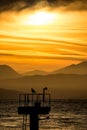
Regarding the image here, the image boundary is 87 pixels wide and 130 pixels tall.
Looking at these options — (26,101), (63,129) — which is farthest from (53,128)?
(26,101)

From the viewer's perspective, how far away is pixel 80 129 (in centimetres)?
9831

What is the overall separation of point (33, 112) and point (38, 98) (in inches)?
120

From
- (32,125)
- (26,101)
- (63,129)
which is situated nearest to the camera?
(32,125)

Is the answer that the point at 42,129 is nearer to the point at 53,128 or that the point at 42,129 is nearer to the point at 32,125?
the point at 53,128

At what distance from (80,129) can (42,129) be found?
8.64 meters

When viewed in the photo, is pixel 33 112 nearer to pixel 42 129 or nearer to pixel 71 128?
pixel 42 129

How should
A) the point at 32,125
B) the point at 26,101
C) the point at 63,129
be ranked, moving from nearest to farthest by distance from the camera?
the point at 32,125, the point at 26,101, the point at 63,129

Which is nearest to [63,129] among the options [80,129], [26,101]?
[80,129]

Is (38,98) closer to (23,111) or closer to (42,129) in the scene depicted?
(23,111)

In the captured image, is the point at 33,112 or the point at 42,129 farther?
the point at 42,129

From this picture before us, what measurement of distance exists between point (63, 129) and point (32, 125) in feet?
159

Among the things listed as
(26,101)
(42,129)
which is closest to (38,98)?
(26,101)

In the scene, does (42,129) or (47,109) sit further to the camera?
(42,129)

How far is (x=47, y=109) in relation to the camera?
49.2m
